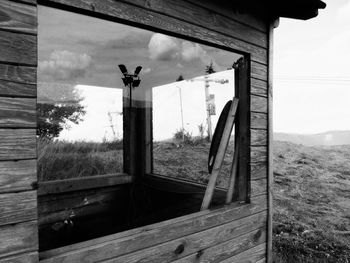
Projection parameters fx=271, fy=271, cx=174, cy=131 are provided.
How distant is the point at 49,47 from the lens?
10.1ft

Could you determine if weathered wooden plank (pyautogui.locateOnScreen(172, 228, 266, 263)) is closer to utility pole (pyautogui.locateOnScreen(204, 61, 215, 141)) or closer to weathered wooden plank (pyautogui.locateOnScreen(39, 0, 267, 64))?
utility pole (pyautogui.locateOnScreen(204, 61, 215, 141))

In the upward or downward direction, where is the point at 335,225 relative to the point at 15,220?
downward

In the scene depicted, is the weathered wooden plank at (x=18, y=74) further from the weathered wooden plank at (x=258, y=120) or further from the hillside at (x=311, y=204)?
the hillside at (x=311, y=204)

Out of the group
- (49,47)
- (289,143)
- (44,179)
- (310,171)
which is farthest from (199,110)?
(289,143)

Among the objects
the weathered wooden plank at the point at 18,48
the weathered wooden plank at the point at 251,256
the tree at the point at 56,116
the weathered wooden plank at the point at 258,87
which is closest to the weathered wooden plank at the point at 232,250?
the weathered wooden plank at the point at 251,256

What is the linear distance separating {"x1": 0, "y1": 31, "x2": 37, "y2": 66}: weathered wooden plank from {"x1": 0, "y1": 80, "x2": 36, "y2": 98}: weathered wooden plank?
0.37 ft

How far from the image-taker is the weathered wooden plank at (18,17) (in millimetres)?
1359

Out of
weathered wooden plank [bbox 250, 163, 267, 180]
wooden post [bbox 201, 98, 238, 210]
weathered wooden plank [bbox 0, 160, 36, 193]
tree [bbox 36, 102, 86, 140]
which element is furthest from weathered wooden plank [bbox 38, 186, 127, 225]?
weathered wooden plank [bbox 0, 160, 36, 193]

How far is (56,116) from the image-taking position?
4.73m

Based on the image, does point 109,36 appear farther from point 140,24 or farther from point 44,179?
point 44,179

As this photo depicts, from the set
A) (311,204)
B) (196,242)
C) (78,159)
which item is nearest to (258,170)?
(196,242)

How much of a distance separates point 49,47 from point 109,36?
30.5 inches

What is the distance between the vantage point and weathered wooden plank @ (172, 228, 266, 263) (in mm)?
2309

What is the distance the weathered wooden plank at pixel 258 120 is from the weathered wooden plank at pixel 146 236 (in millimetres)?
758
